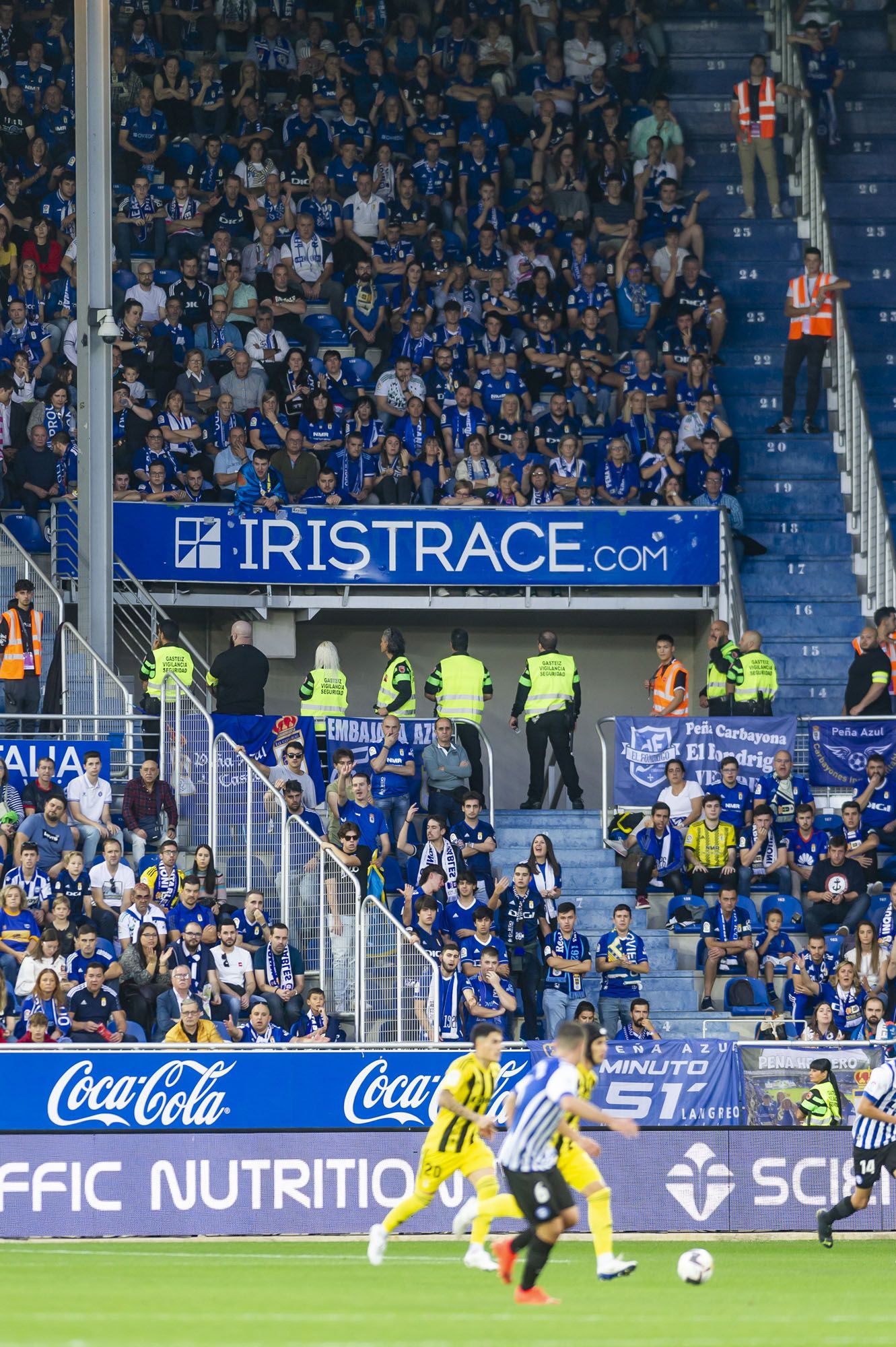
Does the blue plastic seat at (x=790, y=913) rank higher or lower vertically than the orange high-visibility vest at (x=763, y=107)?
lower

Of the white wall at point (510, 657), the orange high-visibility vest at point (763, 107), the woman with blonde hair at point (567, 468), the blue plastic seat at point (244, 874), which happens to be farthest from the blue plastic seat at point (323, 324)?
the blue plastic seat at point (244, 874)

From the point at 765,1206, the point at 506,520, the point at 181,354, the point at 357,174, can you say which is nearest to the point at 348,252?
the point at 357,174

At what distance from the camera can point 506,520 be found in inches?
936

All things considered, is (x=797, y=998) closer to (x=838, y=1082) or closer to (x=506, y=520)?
(x=838, y=1082)

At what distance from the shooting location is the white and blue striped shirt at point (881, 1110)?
14.9 m

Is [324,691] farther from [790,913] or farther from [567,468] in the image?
[790,913]

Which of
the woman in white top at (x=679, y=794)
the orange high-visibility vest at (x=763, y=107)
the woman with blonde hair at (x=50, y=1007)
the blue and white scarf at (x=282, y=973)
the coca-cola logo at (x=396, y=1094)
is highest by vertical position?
the orange high-visibility vest at (x=763, y=107)

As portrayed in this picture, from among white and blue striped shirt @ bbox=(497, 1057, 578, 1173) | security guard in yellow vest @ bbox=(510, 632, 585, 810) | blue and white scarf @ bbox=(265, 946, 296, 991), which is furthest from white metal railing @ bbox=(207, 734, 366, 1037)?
white and blue striped shirt @ bbox=(497, 1057, 578, 1173)

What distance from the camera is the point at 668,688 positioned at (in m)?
22.4

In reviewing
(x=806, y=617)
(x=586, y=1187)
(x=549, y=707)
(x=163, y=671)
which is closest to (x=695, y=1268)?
(x=586, y=1187)

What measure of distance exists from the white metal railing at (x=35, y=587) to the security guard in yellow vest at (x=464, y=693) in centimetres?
363

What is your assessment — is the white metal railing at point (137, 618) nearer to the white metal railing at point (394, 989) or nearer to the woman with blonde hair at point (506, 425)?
the woman with blonde hair at point (506, 425)

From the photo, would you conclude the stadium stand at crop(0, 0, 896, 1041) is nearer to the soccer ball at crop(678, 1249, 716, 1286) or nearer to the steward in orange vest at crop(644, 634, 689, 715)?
the steward in orange vest at crop(644, 634, 689, 715)

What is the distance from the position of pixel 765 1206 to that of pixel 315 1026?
12.6ft
